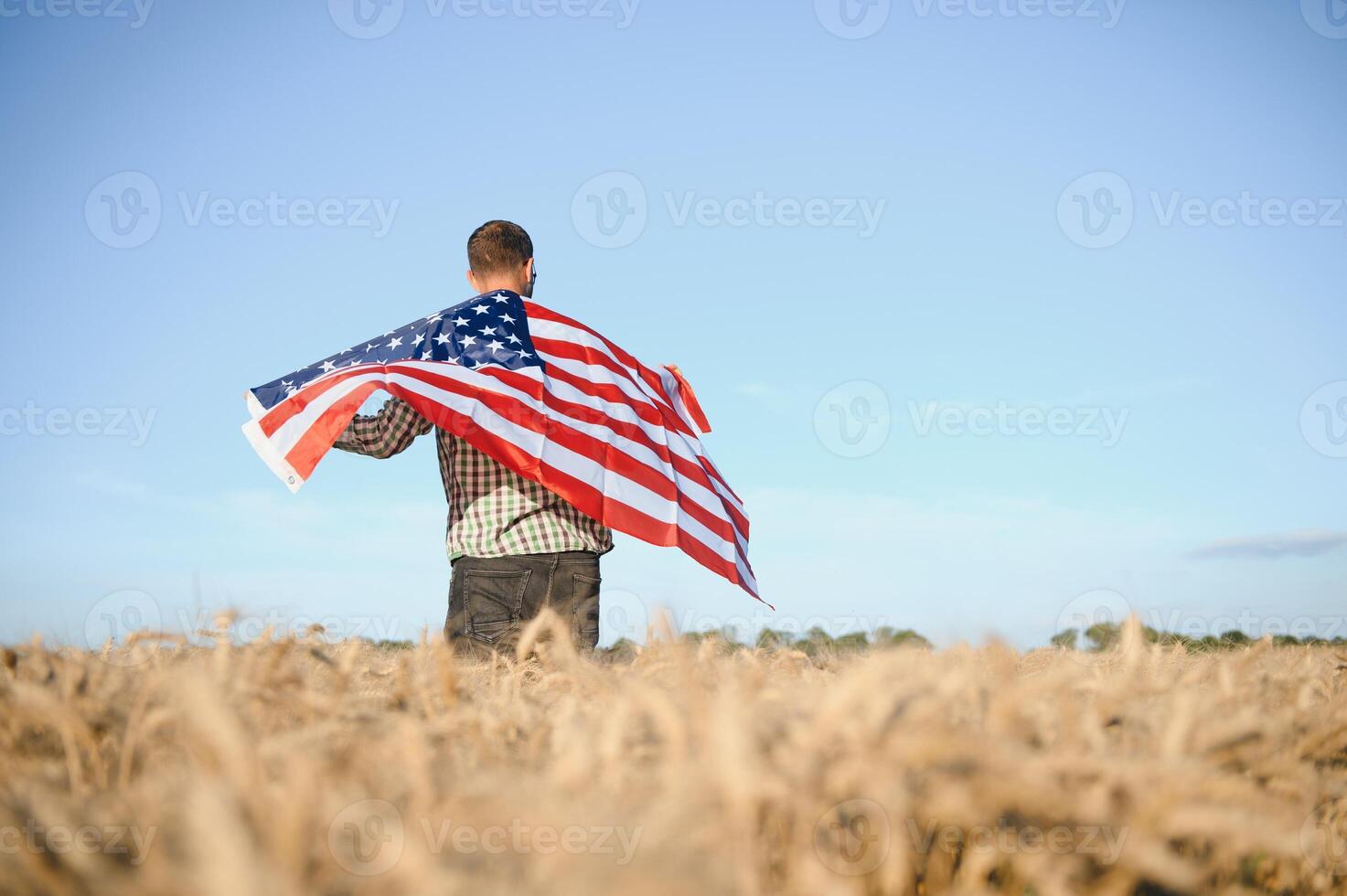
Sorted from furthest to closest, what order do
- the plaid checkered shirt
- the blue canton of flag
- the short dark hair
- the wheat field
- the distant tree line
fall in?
the short dark hair → the blue canton of flag → the plaid checkered shirt → the distant tree line → the wheat field

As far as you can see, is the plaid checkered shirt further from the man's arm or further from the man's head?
the man's head

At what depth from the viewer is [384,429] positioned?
17.7 ft

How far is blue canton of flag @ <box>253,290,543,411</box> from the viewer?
18.4 ft

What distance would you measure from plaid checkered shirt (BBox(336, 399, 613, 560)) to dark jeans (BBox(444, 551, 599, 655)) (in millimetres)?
68

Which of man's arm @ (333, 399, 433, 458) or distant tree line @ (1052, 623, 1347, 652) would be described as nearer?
distant tree line @ (1052, 623, 1347, 652)

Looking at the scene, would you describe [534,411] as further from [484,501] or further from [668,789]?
[668,789]

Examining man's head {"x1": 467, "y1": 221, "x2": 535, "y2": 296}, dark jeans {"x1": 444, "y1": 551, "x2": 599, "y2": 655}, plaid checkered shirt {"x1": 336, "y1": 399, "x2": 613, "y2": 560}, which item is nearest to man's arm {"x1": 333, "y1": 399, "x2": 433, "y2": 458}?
plaid checkered shirt {"x1": 336, "y1": 399, "x2": 613, "y2": 560}

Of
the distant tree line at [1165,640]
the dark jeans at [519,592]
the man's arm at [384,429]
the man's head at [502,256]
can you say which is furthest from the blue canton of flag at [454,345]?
the distant tree line at [1165,640]

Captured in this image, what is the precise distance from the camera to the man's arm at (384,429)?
5.37 meters

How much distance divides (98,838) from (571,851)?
546mm

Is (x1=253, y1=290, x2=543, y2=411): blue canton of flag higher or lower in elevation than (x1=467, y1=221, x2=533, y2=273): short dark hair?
lower

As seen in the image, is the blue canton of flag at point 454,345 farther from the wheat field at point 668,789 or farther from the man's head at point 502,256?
the wheat field at point 668,789

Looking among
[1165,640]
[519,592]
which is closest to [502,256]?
[519,592]

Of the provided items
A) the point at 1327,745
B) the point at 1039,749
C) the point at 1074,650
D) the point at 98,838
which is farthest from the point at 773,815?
the point at 1074,650
